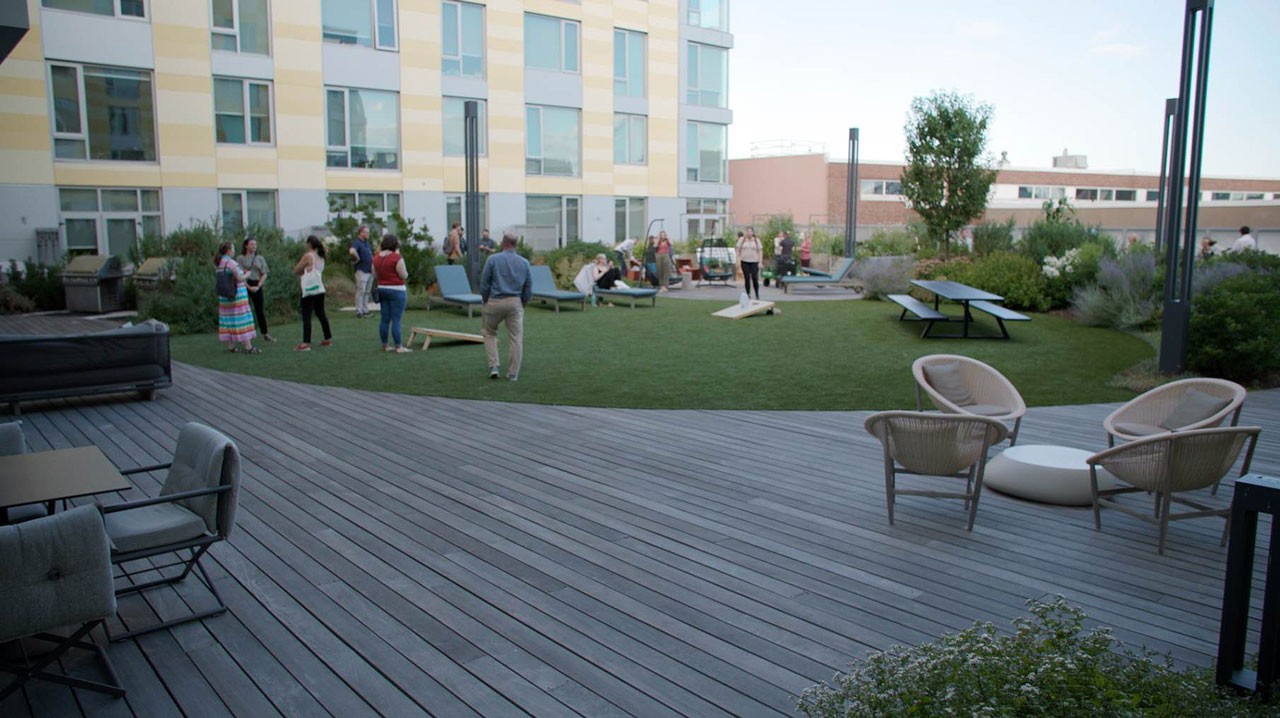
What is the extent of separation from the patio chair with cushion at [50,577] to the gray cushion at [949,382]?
5.39 meters

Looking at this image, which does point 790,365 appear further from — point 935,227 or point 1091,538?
point 935,227

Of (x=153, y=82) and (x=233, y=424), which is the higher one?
(x=153, y=82)

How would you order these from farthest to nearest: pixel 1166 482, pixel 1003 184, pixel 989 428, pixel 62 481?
pixel 1003 184 → pixel 989 428 → pixel 1166 482 → pixel 62 481

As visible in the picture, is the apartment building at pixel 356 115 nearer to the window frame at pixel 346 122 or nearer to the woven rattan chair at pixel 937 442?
the window frame at pixel 346 122

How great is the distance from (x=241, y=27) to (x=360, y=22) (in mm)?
3240

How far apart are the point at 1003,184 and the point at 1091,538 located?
56.1 meters

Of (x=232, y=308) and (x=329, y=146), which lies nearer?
(x=232, y=308)

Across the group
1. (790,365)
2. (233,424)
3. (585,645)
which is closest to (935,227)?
(790,365)

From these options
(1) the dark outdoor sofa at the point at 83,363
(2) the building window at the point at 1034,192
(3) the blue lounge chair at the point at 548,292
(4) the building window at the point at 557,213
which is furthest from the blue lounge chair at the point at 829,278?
(2) the building window at the point at 1034,192

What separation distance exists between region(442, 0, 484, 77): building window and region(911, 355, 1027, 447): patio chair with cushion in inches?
928

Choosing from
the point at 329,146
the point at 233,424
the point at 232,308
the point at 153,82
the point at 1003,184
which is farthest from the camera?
the point at 1003,184

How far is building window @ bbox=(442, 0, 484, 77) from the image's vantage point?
27.4 metres

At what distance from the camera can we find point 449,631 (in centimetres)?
396

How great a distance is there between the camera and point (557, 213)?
30516 mm
